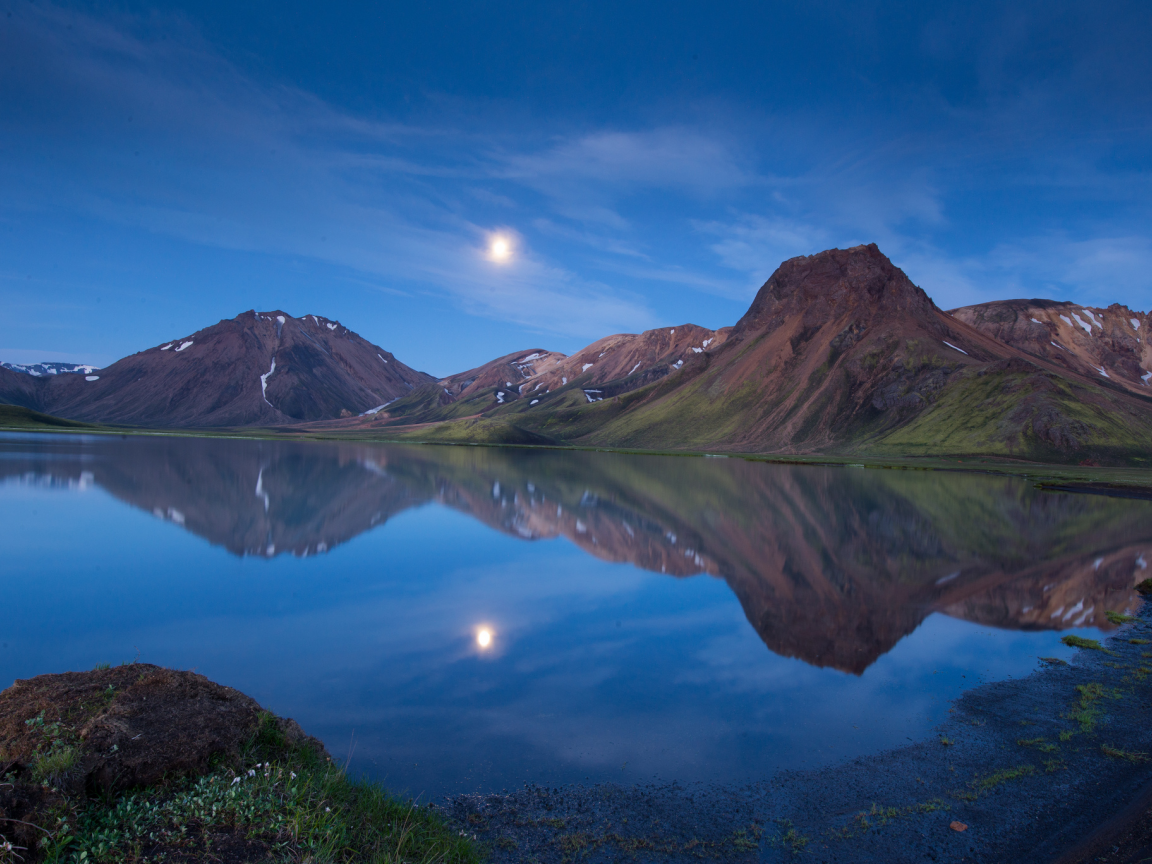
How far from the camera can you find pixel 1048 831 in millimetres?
9773

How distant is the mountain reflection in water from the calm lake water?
251mm

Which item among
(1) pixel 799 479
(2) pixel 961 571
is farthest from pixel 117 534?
(1) pixel 799 479

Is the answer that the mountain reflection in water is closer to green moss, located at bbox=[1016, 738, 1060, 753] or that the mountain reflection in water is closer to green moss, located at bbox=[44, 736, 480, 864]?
green moss, located at bbox=[1016, 738, 1060, 753]

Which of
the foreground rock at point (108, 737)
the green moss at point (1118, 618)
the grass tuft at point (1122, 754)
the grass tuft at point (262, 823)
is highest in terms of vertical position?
the foreground rock at point (108, 737)

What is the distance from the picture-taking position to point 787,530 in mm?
39219

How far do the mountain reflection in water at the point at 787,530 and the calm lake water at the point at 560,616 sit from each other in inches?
9.9

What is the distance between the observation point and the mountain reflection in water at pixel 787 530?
23.0m

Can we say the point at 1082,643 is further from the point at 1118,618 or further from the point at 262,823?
the point at 262,823

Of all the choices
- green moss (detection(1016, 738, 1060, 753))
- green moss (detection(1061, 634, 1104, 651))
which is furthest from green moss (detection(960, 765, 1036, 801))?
green moss (detection(1061, 634, 1104, 651))

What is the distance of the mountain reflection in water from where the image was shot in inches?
905

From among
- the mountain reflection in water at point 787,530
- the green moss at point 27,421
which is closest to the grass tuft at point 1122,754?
the mountain reflection in water at point 787,530

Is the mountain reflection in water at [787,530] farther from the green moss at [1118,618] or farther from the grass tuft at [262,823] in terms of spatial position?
the grass tuft at [262,823]

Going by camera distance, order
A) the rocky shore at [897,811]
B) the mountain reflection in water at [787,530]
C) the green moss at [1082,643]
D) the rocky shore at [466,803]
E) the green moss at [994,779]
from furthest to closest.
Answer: the mountain reflection in water at [787,530]
the green moss at [1082,643]
the green moss at [994,779]
the rocky shore at [897,811]
the rocky shore at [466,803]

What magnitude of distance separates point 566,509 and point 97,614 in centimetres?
3231
